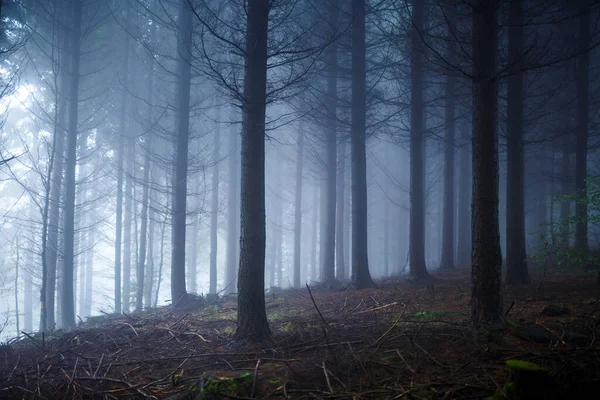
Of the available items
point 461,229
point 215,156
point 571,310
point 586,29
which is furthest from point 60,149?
point 586,29

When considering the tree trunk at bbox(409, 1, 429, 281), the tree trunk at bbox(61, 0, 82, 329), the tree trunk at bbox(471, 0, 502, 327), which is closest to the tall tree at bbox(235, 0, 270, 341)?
the tree trunk at bbox(471, 0, 502, 327)

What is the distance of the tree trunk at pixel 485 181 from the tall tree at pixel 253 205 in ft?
11.0

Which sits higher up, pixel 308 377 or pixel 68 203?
pixel 68 203

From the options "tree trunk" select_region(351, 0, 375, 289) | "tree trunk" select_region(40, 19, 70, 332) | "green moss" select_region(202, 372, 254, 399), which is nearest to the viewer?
"green moss" select_region(202, 372, 254, 399)

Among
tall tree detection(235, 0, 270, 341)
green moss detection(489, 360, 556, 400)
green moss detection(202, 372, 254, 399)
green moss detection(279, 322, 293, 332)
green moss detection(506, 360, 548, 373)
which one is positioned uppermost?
tall tree detection(235, 0, 270, 341)

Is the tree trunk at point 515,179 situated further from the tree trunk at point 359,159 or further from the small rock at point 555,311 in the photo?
the tree trunk at point 359,159

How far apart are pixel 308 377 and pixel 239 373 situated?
2.58ft

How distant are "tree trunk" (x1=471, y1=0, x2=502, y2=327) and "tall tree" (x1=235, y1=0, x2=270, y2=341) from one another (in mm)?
3365

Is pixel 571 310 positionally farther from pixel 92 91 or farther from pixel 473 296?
pixel 92 91

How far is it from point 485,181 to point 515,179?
18.4 feet

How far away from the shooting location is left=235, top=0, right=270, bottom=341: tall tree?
6125 millimetres

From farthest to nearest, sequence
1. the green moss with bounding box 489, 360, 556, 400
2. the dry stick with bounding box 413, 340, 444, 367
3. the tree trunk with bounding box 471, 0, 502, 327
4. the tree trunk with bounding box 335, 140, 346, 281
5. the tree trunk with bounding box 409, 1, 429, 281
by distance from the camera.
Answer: the tree trunk with bounding box 335, 140, 346, 281
the tree trunk with bounding box 409, 1, 429, 281
the tree trunk with bounding box 471, 0, 502, 327
the dry stick with bounding box 413, 340, 444, 367
the green moss with bounding box 489, 360, 556, 400

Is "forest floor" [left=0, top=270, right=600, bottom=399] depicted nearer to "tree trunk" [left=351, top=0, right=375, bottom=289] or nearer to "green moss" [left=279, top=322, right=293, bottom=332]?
"green moss" [left=279, top=322, right=293, bottom=332]

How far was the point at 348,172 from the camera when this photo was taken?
28.1 m
